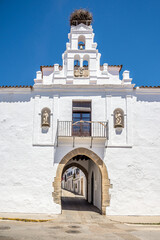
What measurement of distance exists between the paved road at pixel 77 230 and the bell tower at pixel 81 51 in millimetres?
6498

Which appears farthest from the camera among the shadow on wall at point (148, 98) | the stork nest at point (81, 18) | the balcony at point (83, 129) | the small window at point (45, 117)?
the stork nest at point (81, 18)

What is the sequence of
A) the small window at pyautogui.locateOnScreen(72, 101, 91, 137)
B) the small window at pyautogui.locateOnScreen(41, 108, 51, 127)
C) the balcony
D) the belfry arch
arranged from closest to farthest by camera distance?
the belfry arch < the balcony < the small window at pyautogui.locateOnScreen(41, 108, 51, 127) < the small window at pyautogui.locateOnScreen(72, 101, 91, 137)

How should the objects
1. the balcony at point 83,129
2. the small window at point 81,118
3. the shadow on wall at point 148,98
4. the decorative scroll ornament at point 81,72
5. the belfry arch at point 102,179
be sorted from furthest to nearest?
the decorative scroll ornament at point 81,72 < the shadow on wall at point 148,98 < the small window at point 81,118 < the balcony at point 83,129 < the belfry arch at point 102,179

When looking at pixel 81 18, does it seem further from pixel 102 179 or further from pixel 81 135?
pixel 102 179

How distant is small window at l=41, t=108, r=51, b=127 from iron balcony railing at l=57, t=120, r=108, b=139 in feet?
1.75

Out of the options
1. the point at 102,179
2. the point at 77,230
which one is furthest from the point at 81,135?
the point at 77,230

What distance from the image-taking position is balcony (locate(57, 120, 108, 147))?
1202 cm

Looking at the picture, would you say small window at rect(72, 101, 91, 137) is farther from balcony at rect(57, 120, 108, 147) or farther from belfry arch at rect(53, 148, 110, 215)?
belfry arch at rect(53, 148, 110, 215)

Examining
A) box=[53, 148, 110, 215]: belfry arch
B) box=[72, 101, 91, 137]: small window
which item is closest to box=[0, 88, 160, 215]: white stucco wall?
box=[53, 148, 110, 215]: belfry arch

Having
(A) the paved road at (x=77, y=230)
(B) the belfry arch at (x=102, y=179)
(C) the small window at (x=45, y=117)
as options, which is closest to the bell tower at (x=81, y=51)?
(C) the small window at (x=45, y=117)

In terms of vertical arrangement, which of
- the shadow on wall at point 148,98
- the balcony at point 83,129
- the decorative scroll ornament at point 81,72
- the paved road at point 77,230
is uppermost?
the decorative scroll ornament at point 81,72

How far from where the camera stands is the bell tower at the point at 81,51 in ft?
42.3

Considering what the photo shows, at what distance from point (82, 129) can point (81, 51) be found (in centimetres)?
403

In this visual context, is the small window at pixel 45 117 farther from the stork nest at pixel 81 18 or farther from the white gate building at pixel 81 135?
the stork nest at pixel 81 18
